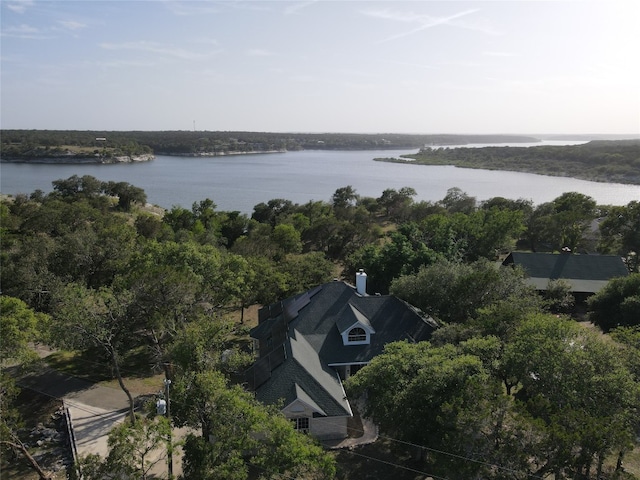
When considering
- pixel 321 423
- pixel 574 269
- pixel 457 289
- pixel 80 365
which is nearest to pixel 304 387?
pixel 321 423

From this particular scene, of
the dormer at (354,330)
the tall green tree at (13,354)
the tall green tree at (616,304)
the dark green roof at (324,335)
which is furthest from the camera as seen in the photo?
the tall green tree at (616,304)

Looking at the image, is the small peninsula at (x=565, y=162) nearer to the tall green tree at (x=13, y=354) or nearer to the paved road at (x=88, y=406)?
the paved road at (x=88, y=406)

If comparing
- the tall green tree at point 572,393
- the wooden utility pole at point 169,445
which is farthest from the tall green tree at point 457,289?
the wooden utility pole at point 169,445

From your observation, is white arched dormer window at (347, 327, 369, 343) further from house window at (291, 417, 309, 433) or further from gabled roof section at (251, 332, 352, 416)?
house window at (291, 417, 309, 433)

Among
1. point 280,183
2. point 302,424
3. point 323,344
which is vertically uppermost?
point 280,183

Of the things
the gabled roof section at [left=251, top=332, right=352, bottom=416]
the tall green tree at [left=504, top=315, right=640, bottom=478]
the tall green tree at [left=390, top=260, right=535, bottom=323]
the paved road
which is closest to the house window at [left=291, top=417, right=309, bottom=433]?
the gabled roof section at [left=251, top=332, right=352, bottom=416]

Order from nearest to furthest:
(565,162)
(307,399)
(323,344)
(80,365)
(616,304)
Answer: (307,399)
(323,344)
(80,365)
(616,304)
(565,162)

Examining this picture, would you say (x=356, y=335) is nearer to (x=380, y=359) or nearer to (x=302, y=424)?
(x=302, y=424)
